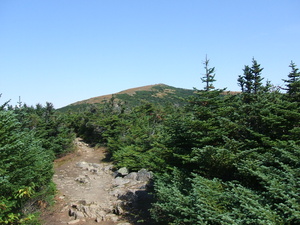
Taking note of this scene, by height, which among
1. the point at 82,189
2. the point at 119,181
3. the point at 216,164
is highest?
the point at 216,164

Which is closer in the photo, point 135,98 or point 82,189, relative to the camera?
point 82,189

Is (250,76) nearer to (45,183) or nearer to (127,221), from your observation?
(127,221)

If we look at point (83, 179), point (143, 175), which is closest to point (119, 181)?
point (143, 175)

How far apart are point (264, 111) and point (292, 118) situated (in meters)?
1.30

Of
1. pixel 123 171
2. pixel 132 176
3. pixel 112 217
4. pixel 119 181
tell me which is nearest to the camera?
pixel 112 217

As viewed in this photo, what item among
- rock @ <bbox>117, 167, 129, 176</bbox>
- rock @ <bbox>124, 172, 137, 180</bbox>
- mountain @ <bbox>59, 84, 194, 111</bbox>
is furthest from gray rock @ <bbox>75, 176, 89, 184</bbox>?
mountain @ <bbox>59, 84, 194, 111</bbox>

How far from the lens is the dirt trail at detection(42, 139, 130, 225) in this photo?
1074cm

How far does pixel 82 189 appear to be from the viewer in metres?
15.0

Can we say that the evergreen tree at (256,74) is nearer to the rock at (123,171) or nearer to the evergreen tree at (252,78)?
the evergreen tree at (252,78)

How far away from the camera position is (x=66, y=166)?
20781mm

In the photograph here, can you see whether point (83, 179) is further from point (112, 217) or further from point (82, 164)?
point (112, 217)

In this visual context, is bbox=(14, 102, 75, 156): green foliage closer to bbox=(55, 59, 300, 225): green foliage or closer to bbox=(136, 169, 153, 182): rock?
bbox=(136, 169, 153, 182): rock

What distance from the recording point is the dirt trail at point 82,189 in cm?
1074

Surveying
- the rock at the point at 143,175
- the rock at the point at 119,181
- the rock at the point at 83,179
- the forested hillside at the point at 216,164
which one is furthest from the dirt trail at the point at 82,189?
the rock at the point at 143,175
